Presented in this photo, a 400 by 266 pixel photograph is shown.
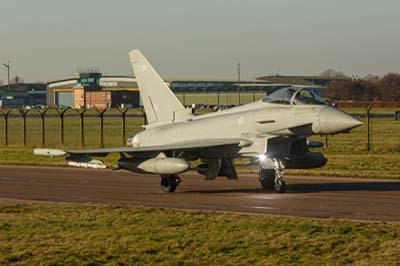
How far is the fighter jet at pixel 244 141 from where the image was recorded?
22094 millimetres

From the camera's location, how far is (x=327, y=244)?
43.9 ft

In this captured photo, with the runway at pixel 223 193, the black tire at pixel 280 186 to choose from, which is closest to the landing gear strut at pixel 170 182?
the runway at pixel 223 193

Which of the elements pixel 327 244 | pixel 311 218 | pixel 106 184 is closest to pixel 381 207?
pixel 311 218

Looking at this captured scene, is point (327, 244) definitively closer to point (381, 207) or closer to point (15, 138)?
point (381, 207)

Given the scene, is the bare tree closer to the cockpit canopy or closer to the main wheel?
the main wheel

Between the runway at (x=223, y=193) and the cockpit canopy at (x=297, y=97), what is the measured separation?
2.45 m

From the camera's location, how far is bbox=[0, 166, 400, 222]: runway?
19109 millimetres

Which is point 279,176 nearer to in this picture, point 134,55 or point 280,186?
point 280,186

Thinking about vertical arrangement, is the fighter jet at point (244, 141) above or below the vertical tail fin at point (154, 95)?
below

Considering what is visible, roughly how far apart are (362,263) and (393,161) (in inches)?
817

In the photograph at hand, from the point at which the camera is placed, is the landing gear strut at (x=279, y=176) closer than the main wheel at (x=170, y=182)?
Yes

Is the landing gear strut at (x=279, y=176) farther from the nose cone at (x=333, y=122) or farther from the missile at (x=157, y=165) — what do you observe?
the missile at (x=157, y=165)

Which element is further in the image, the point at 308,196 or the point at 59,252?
the point at 308,196

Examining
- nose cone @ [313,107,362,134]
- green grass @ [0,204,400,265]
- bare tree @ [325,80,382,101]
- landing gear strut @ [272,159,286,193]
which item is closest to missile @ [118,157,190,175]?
landing gear strut @ [272,159,286,193]
